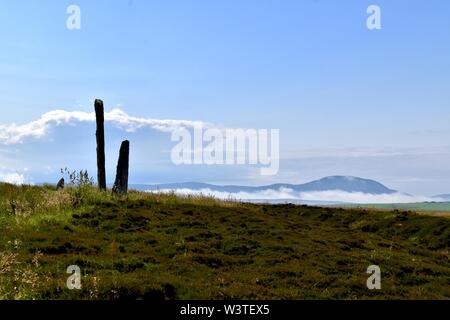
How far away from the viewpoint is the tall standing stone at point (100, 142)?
35250 mm

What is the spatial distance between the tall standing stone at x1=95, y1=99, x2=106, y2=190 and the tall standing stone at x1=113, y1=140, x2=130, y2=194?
113 centimetres

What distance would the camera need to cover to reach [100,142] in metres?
35.8

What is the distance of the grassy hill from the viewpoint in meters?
14.2

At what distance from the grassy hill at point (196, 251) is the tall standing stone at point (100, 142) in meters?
2.79

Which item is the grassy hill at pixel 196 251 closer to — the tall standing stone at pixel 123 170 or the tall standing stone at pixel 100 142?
the tall standing stone at pixel 123 170

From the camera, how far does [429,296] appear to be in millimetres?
15891
